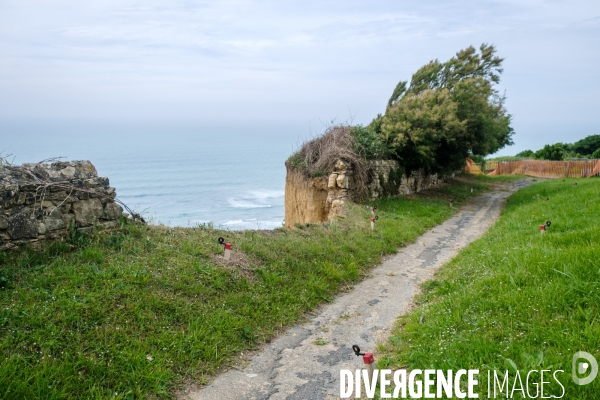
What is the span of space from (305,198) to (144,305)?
12235mm

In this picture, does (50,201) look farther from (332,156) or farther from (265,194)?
(265,194)

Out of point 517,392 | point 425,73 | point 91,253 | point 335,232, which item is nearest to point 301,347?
point 517,392

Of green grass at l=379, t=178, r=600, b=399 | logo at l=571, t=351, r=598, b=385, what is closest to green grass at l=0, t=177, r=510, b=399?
green grass at l=379, t=178, r=600, b=399

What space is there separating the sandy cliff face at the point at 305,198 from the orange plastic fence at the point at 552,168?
78.6ft

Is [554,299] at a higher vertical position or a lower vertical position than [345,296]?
higher

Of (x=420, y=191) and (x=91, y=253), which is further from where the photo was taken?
(x=420, y=191)

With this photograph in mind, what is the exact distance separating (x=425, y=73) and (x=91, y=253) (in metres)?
21.2

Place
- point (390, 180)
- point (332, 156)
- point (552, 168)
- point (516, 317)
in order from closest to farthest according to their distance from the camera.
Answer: point (516, 317) < point (332, 156) < point (390, 180) < point (552, 168)

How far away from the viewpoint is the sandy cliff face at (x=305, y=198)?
56.2 feet

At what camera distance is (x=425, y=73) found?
78.1 ft

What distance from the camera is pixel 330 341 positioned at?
6.22 meters

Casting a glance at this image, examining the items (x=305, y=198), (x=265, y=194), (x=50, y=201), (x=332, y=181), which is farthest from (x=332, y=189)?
(x=265, y=194)

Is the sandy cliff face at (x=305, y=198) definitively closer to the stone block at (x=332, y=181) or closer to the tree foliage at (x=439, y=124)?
the stone block at (x=332, y=181)

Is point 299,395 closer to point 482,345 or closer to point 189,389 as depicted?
point 189,389
